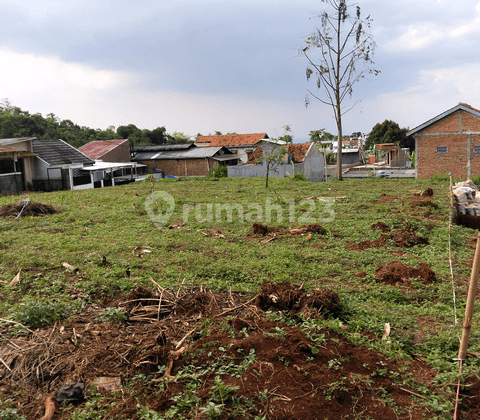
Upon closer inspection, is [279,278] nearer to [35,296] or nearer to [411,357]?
[411,357]

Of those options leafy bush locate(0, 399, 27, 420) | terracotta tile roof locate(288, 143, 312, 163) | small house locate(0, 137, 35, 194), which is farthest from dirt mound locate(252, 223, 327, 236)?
terracotta tile roof locate(288, 143, 312, 163)

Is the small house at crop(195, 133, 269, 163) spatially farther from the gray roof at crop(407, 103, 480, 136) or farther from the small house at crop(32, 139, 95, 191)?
the gray roof at crop(407, 103, 480, 136)

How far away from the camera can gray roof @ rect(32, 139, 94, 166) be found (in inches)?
1093

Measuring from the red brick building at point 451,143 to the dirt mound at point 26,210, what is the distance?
790 inches

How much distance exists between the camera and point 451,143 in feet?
74.3

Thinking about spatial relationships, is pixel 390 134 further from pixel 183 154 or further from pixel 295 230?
pixel 295 230

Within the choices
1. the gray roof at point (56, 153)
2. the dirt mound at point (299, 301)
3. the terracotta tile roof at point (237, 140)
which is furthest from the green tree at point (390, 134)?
the dirt mound at point (299, 301)

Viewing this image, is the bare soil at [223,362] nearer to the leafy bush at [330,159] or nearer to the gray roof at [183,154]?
the gray roof at [183,154]

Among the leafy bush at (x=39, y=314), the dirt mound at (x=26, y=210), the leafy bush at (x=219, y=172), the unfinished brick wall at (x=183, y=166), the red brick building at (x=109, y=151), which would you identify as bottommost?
the leafy bush at (x=39, y=314)

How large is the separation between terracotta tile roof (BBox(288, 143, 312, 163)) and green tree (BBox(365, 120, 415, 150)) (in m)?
29.7

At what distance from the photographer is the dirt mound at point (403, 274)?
22.0ft

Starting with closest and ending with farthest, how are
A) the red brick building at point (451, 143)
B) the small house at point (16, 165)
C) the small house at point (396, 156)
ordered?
1. the red brick building at point (451, 143)
2. the small house at point (16, 165)
3. the small house at point (396, 156)

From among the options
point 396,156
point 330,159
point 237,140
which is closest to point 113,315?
point 330,159

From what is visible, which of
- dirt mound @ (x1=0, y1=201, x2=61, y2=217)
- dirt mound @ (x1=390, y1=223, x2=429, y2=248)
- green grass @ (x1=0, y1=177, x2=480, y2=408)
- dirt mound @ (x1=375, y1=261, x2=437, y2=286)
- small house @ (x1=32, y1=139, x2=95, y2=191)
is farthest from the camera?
small house @ (x1=32, y1=139, x2=95, y2=191)
